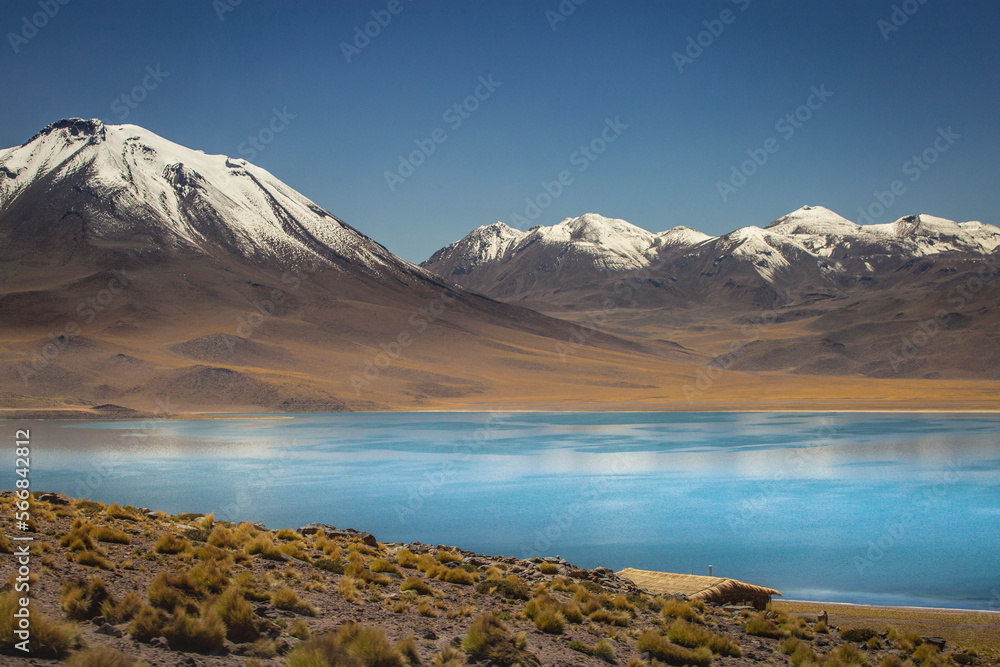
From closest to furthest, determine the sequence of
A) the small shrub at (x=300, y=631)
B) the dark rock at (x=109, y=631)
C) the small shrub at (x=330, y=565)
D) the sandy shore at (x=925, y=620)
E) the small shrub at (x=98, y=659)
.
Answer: the small shrub at (x=98, y=659) → the dark rock at (x=109, y=631) → the small shrub at (x=300, y=631) → the small shrub at (x=330, y=565) → the sandy shore at (x=925, y=620)

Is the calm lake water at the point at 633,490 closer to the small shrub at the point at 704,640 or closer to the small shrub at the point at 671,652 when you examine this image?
the small shrub at the point at 704,640

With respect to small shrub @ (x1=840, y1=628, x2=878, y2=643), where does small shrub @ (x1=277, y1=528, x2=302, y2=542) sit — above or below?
above

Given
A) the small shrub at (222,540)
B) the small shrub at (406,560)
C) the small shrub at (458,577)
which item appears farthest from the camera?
the small shrub at (406,560)

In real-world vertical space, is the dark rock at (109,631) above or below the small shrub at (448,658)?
above

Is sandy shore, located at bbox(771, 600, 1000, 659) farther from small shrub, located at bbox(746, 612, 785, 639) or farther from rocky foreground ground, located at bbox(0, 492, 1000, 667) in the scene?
small shrub, located at bbox(746, 612, 785, 639)

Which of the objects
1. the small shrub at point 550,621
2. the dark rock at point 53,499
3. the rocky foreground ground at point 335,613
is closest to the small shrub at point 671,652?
the rocky foreground ground at point 335,613

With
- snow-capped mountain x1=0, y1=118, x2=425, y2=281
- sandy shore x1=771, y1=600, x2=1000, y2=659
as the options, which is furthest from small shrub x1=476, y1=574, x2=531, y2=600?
snow-capped mountain x1=0, y1=118, x2=425, y2=281
